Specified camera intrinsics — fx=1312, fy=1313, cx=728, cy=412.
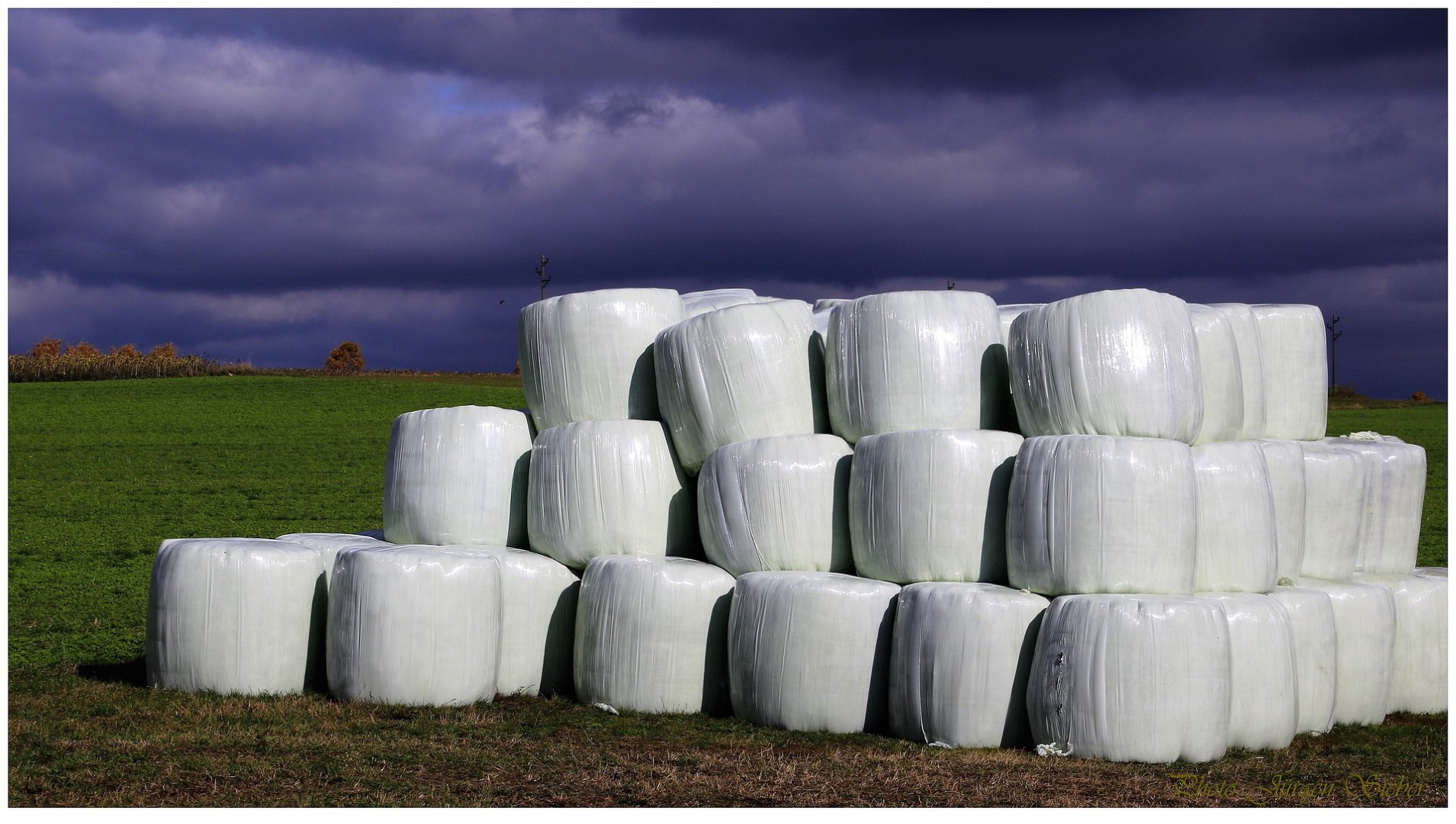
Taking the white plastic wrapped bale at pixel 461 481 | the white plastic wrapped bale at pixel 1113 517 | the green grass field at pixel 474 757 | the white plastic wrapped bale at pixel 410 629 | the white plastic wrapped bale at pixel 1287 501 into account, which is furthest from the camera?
the white plastic wrapped bale at pixel 461 481

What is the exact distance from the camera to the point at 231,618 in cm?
661

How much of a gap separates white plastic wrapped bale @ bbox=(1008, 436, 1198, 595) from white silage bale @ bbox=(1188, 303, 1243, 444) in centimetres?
87

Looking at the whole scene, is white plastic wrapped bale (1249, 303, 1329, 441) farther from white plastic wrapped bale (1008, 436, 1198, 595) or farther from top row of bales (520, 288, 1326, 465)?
white plastic wrapped bale (1008, 436, 1198, 595)

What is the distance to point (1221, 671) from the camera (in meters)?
5.36

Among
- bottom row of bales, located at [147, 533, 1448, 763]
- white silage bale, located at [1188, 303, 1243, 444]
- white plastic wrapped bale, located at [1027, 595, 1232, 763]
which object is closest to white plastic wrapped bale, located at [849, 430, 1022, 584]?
bottom row of bales, located at [147, 533, 1448, 763]

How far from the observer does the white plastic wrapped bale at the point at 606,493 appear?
686cm

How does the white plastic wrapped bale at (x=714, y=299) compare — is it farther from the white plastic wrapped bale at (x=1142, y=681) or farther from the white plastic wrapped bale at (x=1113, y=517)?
the white plastic wrapped bale at (x=1142, y=681)

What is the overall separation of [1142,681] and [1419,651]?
2.55 meters

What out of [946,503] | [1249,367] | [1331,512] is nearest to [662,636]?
[946,503]

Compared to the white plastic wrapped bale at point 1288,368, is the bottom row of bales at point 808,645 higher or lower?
lower

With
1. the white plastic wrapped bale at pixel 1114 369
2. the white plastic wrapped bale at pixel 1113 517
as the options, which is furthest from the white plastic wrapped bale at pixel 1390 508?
the white plastic wrapped bale at pixel 1113 517

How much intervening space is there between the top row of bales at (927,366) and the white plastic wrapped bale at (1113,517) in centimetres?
34

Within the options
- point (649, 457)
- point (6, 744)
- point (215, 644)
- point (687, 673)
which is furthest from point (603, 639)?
point (6, 744)

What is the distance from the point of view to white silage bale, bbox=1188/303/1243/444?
648 cm
